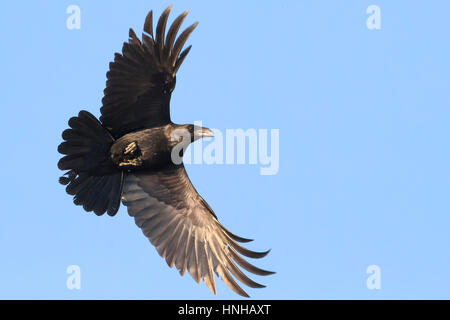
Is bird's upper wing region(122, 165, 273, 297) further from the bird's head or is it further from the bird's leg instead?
the bird's head

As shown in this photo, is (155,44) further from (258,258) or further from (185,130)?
(258,258)

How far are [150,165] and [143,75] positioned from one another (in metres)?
1.31

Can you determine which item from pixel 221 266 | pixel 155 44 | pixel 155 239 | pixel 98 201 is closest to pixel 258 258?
pixel 221 266

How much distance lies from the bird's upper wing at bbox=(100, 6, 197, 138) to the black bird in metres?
0.01

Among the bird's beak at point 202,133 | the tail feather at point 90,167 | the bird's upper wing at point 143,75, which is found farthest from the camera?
the bird's beak at point 202,133

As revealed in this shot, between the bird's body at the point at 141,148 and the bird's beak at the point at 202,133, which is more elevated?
the bird's beak at the point at 202,133

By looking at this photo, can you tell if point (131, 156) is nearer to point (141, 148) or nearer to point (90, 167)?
point (141, 148)

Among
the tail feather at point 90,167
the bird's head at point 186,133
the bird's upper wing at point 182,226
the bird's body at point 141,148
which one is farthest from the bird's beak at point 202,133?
the tail feather at point 90,167

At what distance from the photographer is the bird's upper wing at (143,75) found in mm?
11156

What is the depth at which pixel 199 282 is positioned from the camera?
11.8m

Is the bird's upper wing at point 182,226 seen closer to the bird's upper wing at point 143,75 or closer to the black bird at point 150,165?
the black bird at point 150,165

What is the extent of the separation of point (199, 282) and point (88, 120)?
2.59m

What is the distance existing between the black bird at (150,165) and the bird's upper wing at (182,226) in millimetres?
13

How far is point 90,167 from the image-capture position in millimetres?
11844
